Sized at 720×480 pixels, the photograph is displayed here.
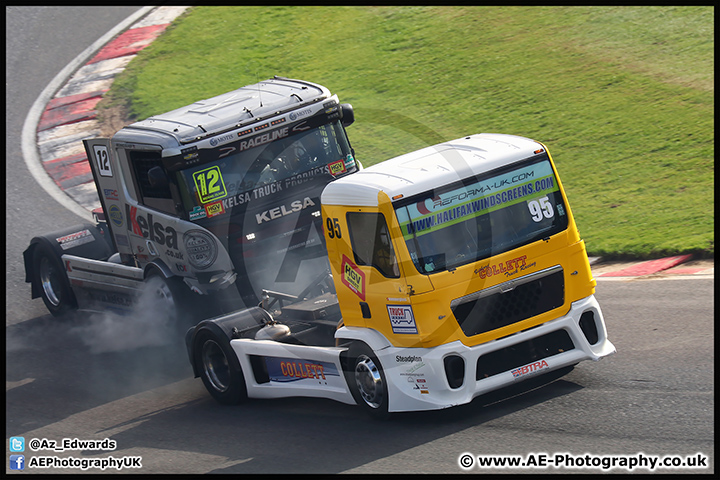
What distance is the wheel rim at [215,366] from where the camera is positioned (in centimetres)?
870

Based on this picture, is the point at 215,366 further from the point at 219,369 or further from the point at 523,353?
the point at 523,353

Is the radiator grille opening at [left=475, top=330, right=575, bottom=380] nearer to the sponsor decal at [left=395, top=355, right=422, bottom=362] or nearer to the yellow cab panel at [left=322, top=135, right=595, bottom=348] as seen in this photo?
the yellow cab panel at [left=322, top=135, right=595, bottom=348]

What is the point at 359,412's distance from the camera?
7727mm

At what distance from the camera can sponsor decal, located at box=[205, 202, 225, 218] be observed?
9672 mm

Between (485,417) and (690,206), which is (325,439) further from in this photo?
(690,206)

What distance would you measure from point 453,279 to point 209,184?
393cm

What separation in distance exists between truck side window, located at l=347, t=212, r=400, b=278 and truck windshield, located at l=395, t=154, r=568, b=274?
189 mm

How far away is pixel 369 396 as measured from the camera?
24.2ft

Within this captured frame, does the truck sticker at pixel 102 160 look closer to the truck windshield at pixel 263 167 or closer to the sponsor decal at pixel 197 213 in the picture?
the truck windshield at pixel 263 167

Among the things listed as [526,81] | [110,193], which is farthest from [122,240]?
[526,81]

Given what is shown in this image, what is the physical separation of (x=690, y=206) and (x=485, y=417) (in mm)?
6634

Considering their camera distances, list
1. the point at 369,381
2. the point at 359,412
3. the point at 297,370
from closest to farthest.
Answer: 1. the point at 369,381
2. the point at 359,412
3. the point at 297,370

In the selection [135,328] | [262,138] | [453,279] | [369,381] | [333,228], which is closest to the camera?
[453,279]

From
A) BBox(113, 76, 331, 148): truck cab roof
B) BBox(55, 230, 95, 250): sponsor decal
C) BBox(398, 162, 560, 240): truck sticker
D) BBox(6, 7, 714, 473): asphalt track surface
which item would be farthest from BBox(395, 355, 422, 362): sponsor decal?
BBox(55, 230, 95, 250): sponsor decal
